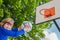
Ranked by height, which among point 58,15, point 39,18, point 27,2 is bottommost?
point 58,15

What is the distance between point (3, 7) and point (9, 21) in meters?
0.98

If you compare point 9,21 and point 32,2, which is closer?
point 9,21

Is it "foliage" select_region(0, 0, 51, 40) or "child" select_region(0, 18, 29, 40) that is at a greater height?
"foliage" select_region(0, 0, 51, 40)

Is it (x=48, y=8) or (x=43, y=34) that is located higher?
(x=43, y=34)

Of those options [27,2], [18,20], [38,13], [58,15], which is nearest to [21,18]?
[18,20]

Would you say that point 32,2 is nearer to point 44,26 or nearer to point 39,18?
point 44,26

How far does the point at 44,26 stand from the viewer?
409cm

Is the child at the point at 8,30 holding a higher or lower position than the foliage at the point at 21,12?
lower

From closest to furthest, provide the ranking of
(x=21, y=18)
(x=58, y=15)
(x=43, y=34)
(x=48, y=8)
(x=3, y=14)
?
(x=58, y=15) < (x=48, y=8) < (x=3, y=14) < (x=21, y=18) < (x=43, y=34)

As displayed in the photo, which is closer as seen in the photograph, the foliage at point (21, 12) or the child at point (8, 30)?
the child at point (8, 30)

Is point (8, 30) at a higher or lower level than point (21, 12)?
lower

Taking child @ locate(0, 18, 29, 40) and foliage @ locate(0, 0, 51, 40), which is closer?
child @ locate(0, 18, 29, 40)

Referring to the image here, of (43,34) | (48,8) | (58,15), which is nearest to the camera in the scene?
(58,15)

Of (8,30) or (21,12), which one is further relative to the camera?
(21,12)
